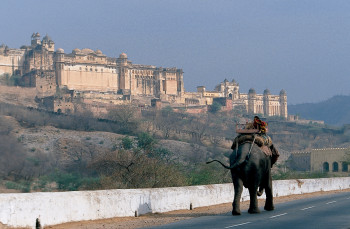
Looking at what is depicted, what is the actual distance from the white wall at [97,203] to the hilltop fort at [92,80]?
85.8m

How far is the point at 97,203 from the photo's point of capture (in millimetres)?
16156

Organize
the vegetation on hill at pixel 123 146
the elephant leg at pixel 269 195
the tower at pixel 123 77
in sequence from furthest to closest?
the tower at pixel 123 77
the vegetation on hill at pixel 123 146
the elephant leg at pixel 269 195

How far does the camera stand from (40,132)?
75812 millimetres

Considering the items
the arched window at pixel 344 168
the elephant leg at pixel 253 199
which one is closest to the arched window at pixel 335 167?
the arched window at pixel 344 168

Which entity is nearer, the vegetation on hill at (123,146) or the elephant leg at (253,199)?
the elephant leg at (253,199)

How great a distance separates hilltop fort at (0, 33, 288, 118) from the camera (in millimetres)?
118375

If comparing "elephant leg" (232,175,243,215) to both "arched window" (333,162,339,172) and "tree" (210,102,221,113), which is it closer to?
"arched window" (333,162,339,172)

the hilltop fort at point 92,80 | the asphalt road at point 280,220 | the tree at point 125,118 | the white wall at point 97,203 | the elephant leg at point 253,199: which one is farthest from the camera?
the hilltop fort at point 92,80

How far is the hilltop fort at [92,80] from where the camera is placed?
118375 millimetres

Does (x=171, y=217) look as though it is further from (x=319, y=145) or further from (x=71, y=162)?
(x=319, y=145)

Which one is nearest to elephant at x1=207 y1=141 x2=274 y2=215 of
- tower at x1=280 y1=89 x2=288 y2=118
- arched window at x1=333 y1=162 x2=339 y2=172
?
arched window at x1=333 y1=162 x2=339 y2=172

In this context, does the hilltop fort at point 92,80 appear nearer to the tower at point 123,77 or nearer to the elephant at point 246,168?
the tower at point 123,77

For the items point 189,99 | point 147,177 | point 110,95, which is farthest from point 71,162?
point 189,99

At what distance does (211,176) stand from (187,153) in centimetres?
4387
